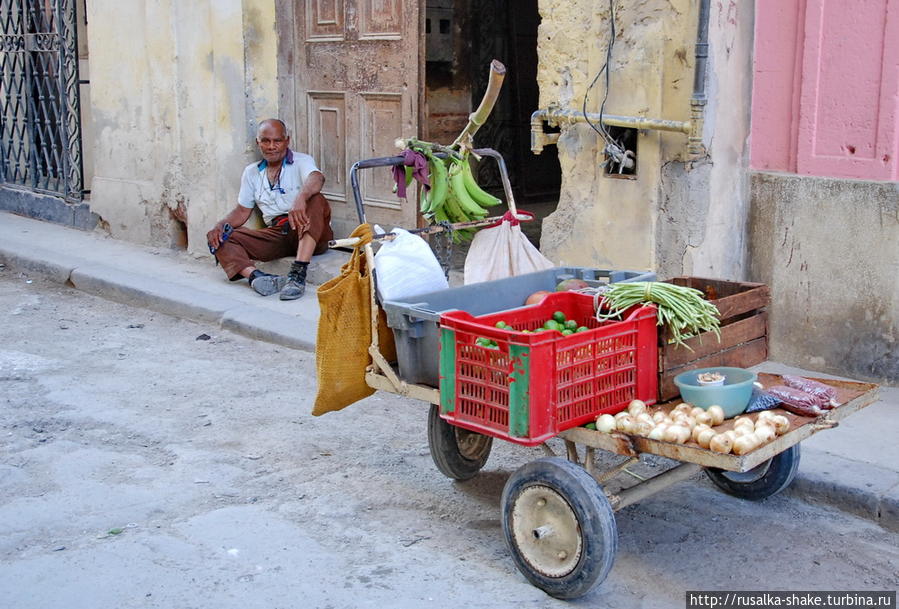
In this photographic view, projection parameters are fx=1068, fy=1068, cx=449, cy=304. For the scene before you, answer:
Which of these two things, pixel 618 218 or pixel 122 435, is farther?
pixel 618 218

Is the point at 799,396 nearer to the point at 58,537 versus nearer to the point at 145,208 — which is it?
the point at 58,537

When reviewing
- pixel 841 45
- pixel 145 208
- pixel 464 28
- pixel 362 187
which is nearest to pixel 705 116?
pixel 841 45

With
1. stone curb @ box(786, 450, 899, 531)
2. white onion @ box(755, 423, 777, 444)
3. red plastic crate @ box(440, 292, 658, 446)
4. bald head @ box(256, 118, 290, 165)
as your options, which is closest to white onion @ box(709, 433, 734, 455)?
white onion @ box(755, 423, 777, 444)

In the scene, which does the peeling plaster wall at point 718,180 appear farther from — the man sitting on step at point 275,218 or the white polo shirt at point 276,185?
the white polo shirt at point 276,185

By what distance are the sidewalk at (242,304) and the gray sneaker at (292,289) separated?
6 centimetres

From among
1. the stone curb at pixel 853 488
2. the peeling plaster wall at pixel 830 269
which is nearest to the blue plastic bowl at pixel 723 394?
the stone curb at pixel 853 488

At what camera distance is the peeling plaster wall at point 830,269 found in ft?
17.9

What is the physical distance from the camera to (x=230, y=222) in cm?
817

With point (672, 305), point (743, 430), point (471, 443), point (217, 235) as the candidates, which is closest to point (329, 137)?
point (217, 235)

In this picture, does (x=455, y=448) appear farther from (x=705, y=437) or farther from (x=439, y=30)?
(x=439, y=30)

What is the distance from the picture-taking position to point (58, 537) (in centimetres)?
404

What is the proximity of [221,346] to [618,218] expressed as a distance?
271cm

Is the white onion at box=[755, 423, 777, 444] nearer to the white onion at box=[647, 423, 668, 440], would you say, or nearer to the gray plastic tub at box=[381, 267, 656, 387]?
the white onion at box=[647, 423, 668, 440]

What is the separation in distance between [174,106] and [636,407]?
6.65 metres
